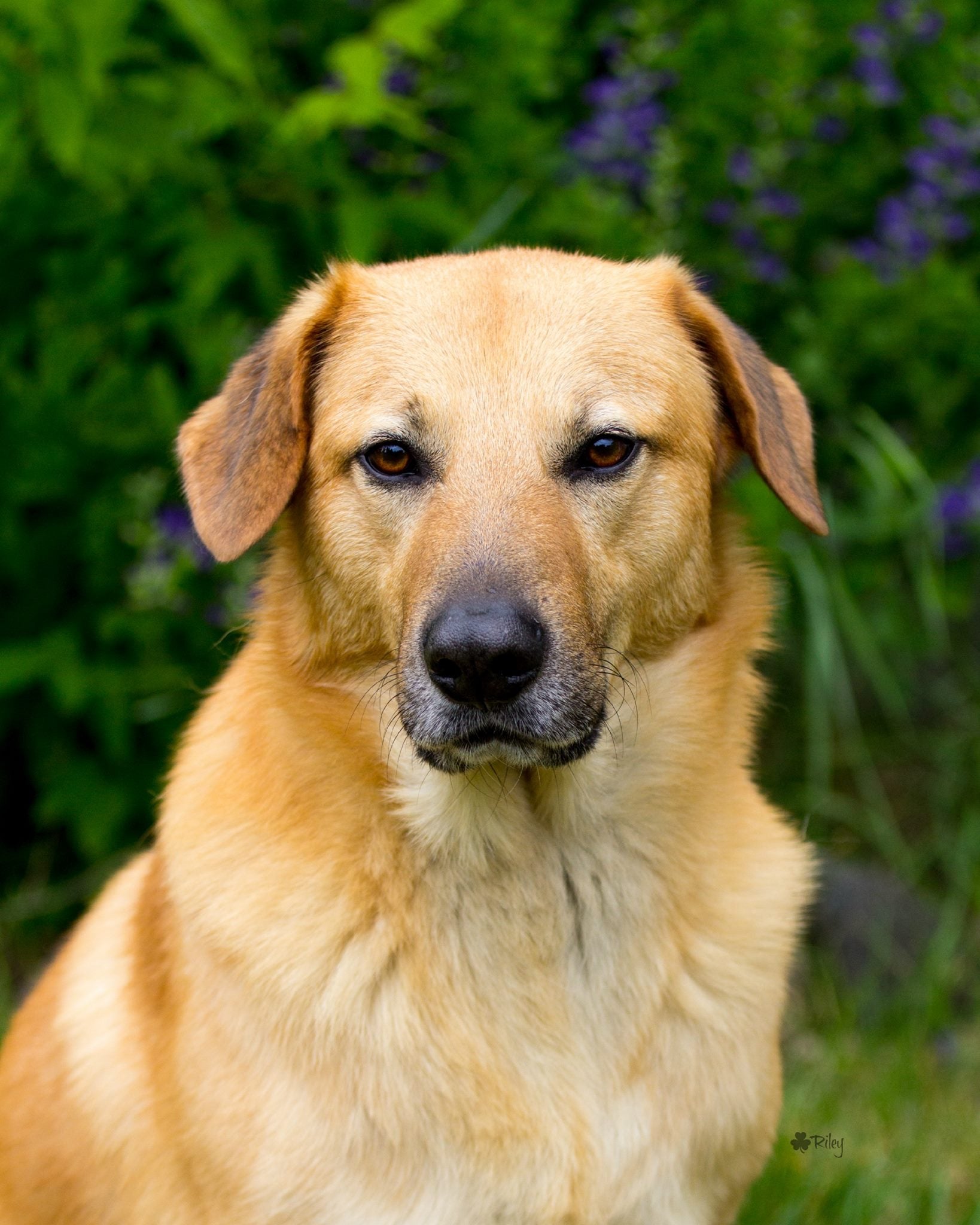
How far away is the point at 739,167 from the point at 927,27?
0.90 meters

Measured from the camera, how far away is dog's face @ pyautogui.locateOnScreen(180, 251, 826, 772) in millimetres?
2424

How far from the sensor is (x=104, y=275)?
431 cm

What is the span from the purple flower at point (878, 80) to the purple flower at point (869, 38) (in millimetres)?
28

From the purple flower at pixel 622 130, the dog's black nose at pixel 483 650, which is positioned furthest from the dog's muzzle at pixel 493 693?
the purple flower at pixel 622 130

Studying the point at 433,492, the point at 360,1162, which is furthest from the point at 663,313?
the point at 360,1162

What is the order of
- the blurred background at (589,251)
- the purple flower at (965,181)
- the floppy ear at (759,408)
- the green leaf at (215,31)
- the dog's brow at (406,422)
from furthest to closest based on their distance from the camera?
the purple flower at (965,181) → the blurred background at (589,251) → the green leaf at (215,31) → the floppy ear at (759,408) → the dog's brow at (406,422)

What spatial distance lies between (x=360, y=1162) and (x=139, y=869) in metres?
0.99

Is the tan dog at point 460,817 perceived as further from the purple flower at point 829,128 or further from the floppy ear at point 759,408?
the purple flower at point 829,128

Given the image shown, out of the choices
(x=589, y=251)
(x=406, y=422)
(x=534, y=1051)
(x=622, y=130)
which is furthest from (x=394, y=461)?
(x=622, y=130)

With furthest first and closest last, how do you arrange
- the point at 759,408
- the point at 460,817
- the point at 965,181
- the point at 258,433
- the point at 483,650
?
the point at 965,181 < the point at 759,408 < the point at 258,433 < the point at 460,817 < the point at 483,650

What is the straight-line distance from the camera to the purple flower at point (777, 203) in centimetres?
493

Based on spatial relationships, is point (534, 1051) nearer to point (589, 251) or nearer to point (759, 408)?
point (759, 408)

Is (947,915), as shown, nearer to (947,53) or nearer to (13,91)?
(947,53)

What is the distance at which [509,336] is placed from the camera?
266 centimetres
